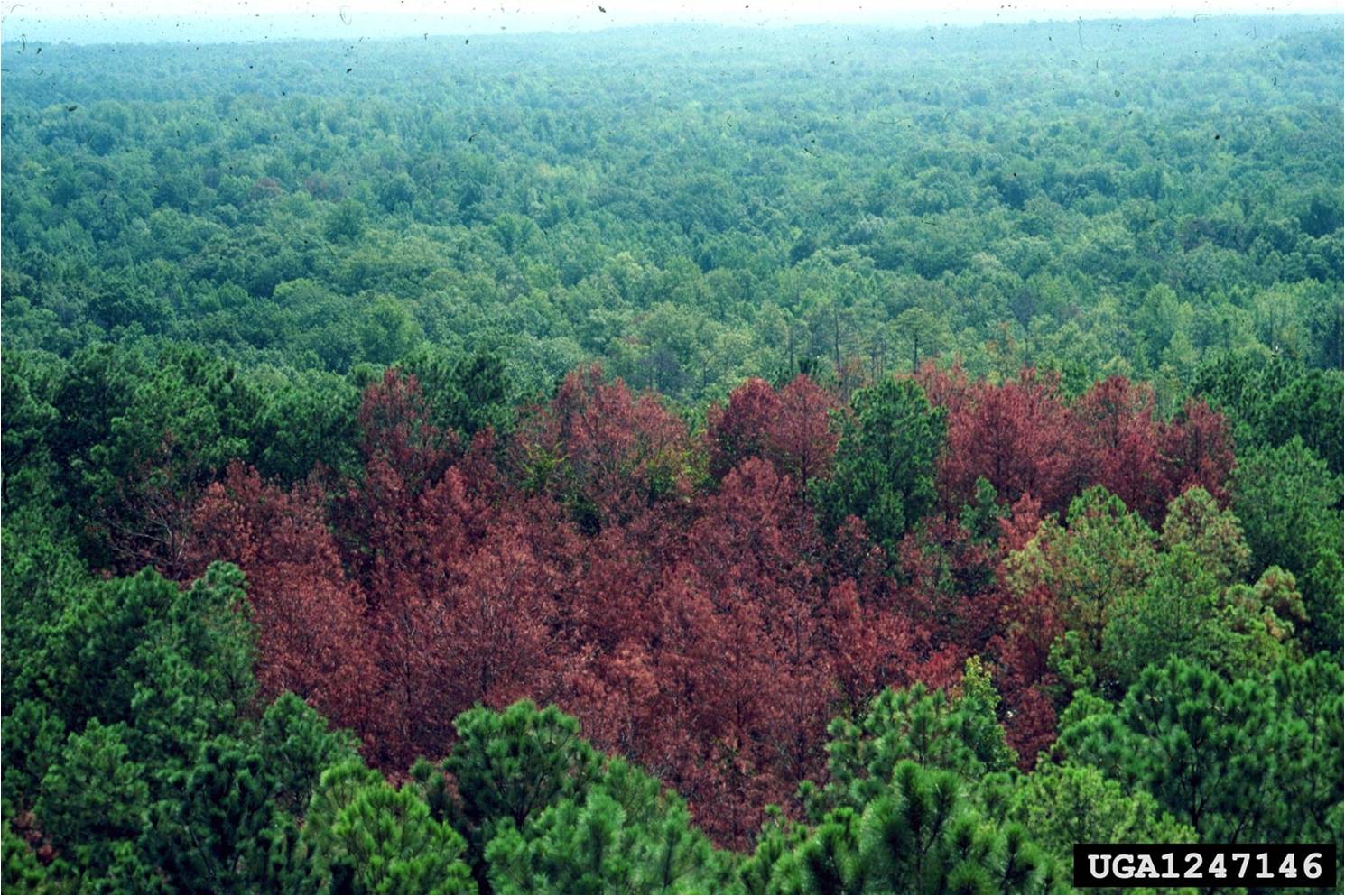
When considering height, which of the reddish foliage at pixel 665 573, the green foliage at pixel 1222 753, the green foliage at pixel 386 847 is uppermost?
the green foliage at pixel 386 847

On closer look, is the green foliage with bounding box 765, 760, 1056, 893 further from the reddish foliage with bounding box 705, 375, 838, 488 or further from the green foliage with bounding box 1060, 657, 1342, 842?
the reddish foliage with bounding box 705, 375, 838, 488

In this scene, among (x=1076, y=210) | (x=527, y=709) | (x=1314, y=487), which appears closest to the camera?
(x=527, y=709)

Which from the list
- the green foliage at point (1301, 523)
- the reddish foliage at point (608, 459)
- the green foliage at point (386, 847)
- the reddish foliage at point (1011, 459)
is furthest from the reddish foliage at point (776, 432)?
the green foliage at point (386, 847)

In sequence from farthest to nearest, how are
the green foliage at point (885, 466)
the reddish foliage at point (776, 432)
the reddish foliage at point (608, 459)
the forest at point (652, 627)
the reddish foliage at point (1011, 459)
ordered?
the reddish foliage at point (776, 432)
the reddish foliage at point (608, 459)
the reddish foliage at point (1011, 459)
the green foliage at point (885, 466)
the forest at point (652, 627)

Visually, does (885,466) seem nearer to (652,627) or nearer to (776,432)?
(776,432)

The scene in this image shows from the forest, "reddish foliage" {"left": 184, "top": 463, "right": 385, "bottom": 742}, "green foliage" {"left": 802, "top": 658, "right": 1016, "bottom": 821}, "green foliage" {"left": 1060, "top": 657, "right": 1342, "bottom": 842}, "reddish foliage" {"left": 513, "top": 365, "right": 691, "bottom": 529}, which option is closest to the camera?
the forest

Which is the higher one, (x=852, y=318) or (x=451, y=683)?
(x=451, y=683)

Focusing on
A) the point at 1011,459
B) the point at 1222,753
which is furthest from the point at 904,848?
the point at 1011,459

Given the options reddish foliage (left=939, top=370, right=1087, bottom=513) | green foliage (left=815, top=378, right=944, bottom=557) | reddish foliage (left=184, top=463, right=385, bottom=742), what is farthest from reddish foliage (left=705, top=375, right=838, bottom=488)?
reddish foliage (left=184, top=463, right=385, bottom=742)

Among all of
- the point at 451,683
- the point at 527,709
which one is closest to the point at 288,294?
the point at 451,683

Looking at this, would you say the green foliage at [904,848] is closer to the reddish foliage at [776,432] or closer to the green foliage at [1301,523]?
the green foliage at [1301,523]

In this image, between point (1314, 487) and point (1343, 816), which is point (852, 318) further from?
point (1343, 816)
